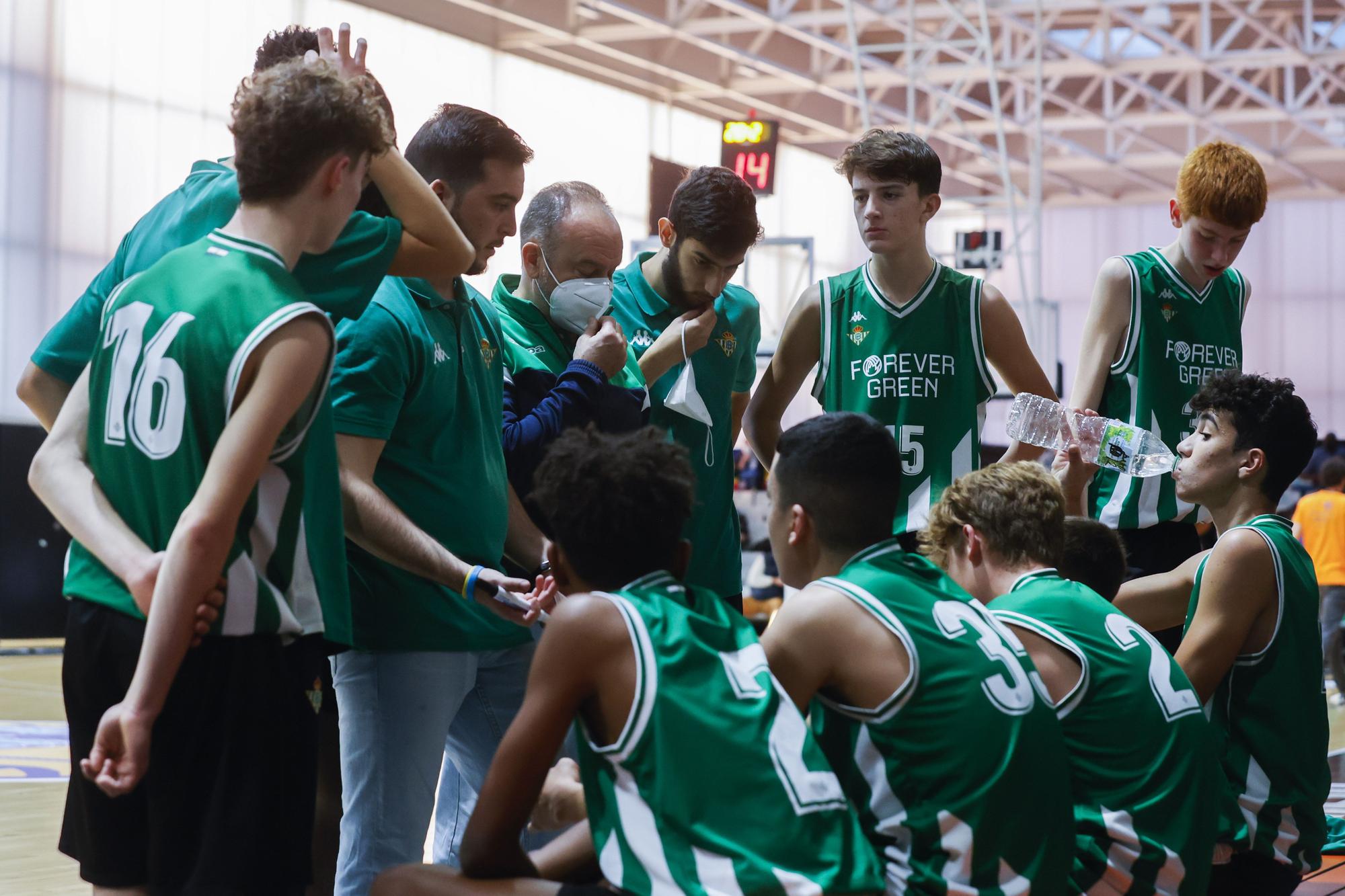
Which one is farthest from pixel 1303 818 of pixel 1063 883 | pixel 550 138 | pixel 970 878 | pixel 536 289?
pixel 550 138

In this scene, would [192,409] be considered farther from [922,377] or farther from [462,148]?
[922,377]

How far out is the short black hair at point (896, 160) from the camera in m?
3.40

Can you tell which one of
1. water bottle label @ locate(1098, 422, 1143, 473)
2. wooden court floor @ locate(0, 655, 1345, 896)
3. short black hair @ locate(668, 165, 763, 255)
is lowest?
wooden court floor @ locate(0, 655, 1345, 896)

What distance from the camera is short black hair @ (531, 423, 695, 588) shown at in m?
2.07

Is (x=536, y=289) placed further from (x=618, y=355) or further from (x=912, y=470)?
(x=912, y=470)

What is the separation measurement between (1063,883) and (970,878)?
0.81 ft

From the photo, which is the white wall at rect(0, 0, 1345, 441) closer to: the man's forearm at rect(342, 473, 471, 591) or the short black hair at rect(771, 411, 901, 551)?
the man's forearm at rect(342, 473, 471, 591)

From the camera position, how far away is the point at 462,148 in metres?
2.72

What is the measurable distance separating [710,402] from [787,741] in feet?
5.14

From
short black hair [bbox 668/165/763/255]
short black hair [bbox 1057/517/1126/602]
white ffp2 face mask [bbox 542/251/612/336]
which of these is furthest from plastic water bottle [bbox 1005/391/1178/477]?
white ffp2 face mask [bbox 542/251/612/336]

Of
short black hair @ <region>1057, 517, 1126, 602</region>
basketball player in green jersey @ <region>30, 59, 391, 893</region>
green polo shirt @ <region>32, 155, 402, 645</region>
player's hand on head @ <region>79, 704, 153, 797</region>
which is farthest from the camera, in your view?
short black hair @ <region>1057, 517, 1126, 602</region>

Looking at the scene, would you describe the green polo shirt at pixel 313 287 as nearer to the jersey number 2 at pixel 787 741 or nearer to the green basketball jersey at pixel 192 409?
the green basketball jersey at pixel 192 409

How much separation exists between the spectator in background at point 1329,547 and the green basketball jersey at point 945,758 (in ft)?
25.3

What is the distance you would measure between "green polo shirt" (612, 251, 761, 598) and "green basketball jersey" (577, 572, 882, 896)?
1.34 meters
